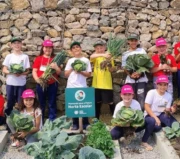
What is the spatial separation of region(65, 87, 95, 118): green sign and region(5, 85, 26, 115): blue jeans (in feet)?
4.20

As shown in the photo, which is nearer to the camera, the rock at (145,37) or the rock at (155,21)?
the rock at (145,37)

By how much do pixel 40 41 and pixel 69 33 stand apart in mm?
701

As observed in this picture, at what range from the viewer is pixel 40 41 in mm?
7988

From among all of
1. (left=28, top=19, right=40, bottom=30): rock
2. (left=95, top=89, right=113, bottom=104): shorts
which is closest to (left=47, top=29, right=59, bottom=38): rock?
(left=28, top=19, right=40, bottom=30): rock

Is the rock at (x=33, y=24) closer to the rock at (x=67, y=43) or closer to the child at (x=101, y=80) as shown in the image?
the rock at (x=67, y=43)

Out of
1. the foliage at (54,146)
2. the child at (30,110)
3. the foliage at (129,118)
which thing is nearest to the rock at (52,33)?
the child at (30,110)

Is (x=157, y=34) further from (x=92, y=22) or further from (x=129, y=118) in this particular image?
(x=129, y=118)

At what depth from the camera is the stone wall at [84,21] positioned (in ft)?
26.4

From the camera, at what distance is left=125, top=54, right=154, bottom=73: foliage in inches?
255

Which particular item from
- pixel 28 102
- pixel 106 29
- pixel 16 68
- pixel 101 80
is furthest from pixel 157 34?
pixel 28 102

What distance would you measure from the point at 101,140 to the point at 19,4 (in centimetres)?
458

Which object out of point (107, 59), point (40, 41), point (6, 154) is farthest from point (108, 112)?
point (6, 154)

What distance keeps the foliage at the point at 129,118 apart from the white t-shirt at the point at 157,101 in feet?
1.85

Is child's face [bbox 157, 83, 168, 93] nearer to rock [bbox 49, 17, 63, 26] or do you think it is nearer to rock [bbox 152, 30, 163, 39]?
rock [bbox 152, 30, 163, 39]
